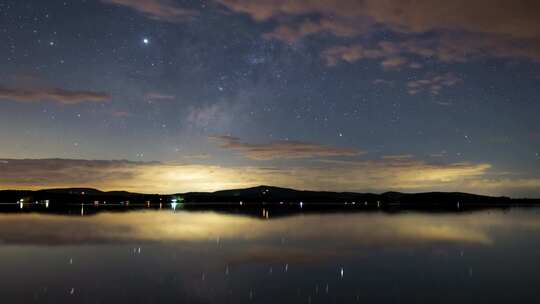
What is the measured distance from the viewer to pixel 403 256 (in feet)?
90.0

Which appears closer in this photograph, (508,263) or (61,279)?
(61,279)

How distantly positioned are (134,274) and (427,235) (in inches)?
1087

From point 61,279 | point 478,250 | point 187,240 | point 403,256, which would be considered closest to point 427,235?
point 478,250

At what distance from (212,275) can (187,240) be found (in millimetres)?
15487

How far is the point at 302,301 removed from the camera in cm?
1616

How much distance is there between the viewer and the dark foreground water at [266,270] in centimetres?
1709

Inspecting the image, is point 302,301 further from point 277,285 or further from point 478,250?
point 478,250

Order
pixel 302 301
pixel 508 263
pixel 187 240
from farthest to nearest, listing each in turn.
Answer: pixel 187 240, pixel 508 263, pixel 302 301

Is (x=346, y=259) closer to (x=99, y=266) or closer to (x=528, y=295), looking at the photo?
(x=528, y=295)

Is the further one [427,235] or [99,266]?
[427,235]

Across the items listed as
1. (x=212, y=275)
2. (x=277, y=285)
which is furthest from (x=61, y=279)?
(x=277, y=285)

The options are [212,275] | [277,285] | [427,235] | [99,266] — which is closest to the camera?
[277,285]

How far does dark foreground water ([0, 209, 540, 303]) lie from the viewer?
1709 centimetres

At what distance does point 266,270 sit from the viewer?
2225 centimetres
